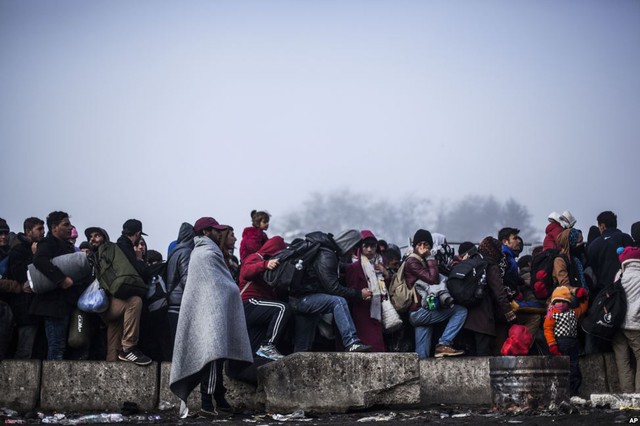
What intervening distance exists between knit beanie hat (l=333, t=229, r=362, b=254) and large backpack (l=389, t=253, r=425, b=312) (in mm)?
853

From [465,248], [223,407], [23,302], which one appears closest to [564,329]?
[465,248]

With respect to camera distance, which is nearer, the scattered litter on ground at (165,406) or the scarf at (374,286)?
the scattered litter on ground at (165,406)

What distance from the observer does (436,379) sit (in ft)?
37.9

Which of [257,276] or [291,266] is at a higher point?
[291,266]

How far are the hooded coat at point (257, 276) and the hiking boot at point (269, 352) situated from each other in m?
0.65

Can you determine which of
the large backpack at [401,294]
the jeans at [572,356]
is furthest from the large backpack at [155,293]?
the jeans at [572,356]

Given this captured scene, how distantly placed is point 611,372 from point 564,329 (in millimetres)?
966

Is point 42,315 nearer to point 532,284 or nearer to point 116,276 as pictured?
point 116,276

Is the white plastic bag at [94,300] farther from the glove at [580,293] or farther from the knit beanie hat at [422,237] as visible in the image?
the glove at [580,293]

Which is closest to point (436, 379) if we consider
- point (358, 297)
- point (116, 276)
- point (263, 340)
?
point (358, 297)

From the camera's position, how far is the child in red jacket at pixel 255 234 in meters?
12.8

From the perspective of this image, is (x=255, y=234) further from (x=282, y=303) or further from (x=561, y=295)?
(x=561, y=295)

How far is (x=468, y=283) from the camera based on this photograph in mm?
11766

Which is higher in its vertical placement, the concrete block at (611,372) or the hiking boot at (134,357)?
the hiking boot at (134,357)
